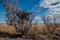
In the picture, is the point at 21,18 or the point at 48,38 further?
the point at 21,18

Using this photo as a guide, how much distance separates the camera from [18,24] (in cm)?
2111

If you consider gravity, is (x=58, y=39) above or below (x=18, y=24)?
below

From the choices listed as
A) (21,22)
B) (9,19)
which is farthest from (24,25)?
(9,19)

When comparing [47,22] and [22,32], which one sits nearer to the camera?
[47,22]

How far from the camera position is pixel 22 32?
21188mm

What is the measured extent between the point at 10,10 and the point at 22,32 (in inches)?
119

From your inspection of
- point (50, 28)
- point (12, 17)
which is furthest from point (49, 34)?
point (12, 17)

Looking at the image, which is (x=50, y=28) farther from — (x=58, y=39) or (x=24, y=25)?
(x=24, y=25)

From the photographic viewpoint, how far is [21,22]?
69.1 ft

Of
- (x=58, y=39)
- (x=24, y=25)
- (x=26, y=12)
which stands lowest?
(x=58, y=39)

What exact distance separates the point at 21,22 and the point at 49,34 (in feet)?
12.3

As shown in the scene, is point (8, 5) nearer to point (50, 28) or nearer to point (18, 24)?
point (18, 24)

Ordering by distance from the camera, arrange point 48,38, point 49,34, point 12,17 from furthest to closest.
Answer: point 12,17
point 49,34
point 48,38

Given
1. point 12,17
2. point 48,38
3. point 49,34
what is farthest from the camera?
point 12,17
